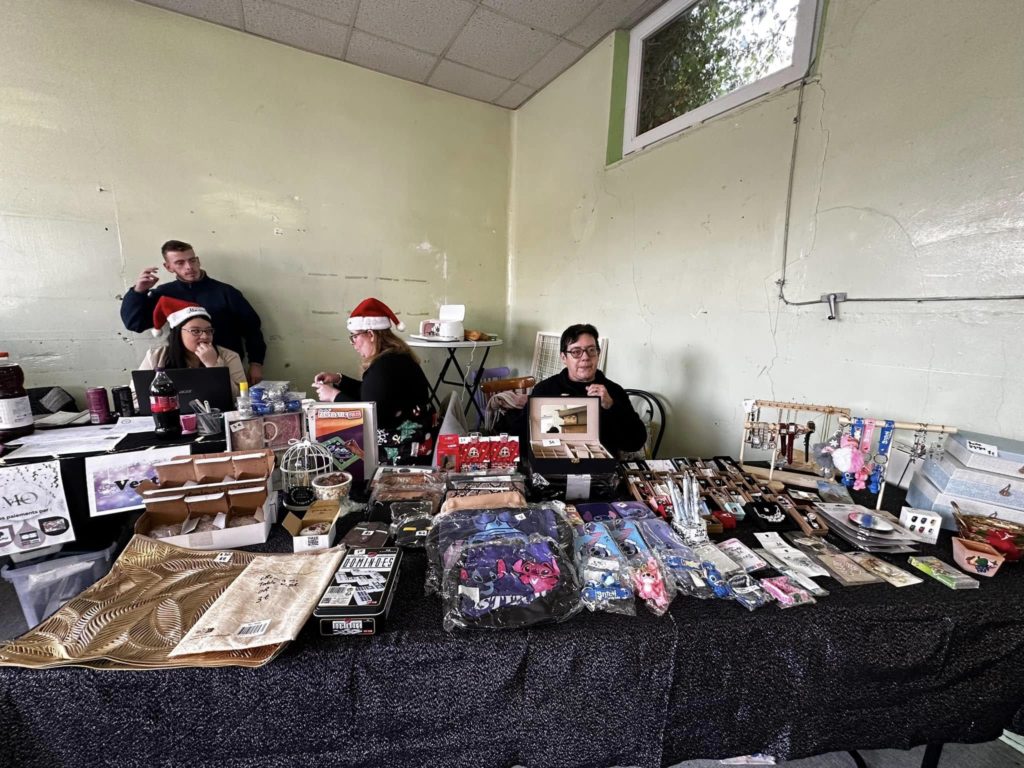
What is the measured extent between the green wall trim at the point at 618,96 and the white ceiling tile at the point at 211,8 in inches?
90.5

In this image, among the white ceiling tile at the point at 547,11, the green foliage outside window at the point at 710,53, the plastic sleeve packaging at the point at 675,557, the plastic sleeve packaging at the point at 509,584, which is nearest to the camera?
the plastic sleeve packaging at the point at 509,584

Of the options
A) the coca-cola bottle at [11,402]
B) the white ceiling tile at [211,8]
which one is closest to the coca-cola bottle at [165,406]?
the coca-cola bottle at [11,402]

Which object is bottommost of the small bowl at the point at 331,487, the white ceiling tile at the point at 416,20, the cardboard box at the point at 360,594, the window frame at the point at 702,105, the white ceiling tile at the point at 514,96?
the cardboard box at the point at 360,594

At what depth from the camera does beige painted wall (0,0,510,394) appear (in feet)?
8.00

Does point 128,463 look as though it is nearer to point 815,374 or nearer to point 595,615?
point 595,615

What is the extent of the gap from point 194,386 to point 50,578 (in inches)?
29.3

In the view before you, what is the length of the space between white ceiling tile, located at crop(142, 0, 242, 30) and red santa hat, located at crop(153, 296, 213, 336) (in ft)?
6.19

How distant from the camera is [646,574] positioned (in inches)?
33.8

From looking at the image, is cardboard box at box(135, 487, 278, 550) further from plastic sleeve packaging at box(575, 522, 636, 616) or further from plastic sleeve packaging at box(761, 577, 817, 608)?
plastic sleeve packaging at box(761, 577, 817, 608)

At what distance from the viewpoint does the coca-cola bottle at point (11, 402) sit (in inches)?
51.5

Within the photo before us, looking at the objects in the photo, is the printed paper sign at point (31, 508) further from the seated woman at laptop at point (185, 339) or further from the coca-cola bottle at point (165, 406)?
the seated woman at laptop at point (185, 339)

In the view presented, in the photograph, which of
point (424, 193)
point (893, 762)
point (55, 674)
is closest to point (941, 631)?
point (893, 762)

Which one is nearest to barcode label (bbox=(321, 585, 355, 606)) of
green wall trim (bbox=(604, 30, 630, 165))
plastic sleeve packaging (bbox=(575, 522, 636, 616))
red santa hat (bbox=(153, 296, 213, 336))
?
plastic sleeve packaging (bbox=(575, 522, 636, 616))

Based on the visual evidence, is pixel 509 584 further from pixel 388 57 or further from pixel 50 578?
pixel 388 57
